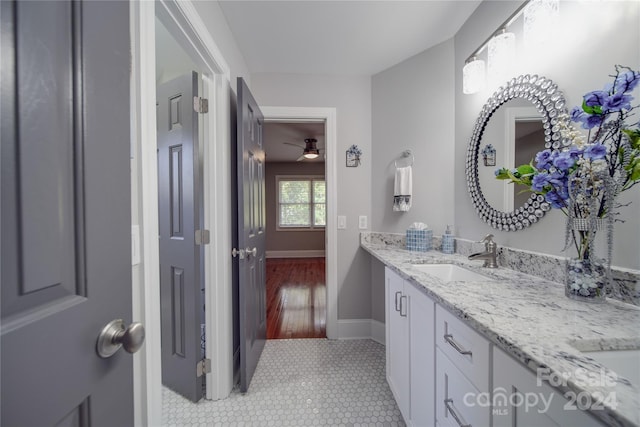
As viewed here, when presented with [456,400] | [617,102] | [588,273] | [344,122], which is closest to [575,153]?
[617,102]

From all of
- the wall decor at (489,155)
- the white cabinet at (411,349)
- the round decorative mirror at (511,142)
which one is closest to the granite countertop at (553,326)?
the white cabinet at (411,349)

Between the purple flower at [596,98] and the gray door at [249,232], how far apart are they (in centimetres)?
158

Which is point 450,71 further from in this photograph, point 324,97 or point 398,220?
point 398,220

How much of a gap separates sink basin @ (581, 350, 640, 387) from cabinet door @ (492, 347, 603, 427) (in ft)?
0.61

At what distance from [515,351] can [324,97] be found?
2.22 meters

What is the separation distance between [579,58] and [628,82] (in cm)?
43

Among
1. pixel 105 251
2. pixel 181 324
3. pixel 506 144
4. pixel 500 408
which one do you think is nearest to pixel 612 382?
pixel 500 408

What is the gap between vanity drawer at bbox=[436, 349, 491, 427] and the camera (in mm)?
705

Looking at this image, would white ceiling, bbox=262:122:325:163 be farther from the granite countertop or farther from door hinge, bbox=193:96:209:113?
the granite countertop

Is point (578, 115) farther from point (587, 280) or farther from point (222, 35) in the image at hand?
point (222, 35)

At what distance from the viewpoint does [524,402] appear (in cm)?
57

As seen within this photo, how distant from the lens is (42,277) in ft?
1.25

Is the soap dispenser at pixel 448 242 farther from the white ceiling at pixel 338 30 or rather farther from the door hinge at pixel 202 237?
the door hinge at pixel 202 237

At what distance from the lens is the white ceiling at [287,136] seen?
369 cm
